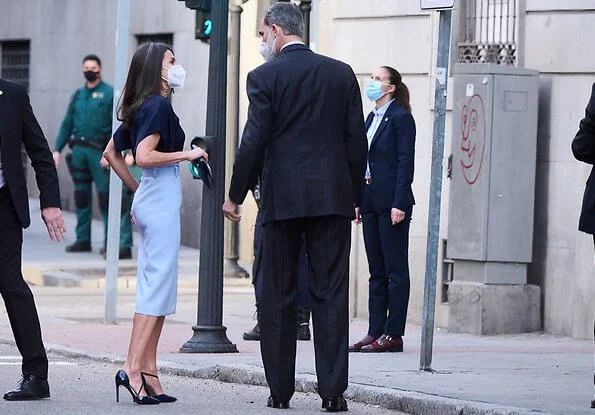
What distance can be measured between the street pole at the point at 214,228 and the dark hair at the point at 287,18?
2.56m

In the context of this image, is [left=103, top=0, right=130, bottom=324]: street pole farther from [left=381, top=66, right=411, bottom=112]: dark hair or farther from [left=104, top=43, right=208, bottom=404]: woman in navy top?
[left=104, top=43, right=208, bottom=404]: woman in navy top

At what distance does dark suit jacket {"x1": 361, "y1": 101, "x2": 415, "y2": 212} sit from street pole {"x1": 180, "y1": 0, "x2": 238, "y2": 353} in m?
1.01

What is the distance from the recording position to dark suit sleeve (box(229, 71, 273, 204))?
337 inches

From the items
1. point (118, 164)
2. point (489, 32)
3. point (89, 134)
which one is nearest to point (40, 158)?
point (118, 164)

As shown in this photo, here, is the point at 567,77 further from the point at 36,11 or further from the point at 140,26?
the point at 36,11

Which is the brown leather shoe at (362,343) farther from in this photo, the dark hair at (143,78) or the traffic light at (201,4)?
the dark hair at (143,78)

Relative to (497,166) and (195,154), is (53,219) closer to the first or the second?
(195,154)

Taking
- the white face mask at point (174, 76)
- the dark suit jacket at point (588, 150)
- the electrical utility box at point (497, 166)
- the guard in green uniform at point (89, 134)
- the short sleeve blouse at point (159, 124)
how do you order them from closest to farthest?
the dark suit jacket at point (588, 150), the short sleeve blouse at point (159, 124), the white face mask at point (174, 76), the electrical utility box at point (497, 166), the guard in green uniform at point (89, 134)

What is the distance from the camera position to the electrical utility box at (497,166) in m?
12.8

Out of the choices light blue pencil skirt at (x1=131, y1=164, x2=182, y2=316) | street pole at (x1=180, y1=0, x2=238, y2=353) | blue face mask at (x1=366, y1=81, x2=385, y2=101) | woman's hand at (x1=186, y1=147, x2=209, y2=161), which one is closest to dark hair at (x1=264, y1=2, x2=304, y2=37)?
woman's hand at (x1=186, y1=147, x2=209, y2=161)

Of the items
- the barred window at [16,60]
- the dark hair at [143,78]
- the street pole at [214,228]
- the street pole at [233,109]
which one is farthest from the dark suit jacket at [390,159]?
the barred window at [16,60]

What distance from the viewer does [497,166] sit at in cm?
1283

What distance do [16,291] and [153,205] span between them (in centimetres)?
83

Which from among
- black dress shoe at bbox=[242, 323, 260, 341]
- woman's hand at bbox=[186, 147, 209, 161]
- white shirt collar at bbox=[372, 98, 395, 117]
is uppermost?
white shirt collar at bbox=[372, 98, 395, 117]
